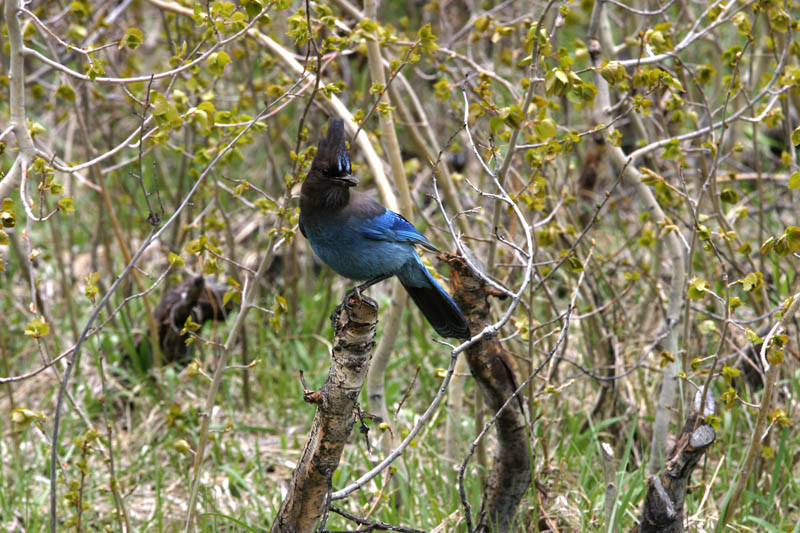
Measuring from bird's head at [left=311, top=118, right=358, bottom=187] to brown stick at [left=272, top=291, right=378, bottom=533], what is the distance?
498 mm

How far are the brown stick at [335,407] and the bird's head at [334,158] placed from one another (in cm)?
50

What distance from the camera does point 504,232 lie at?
3.48 m

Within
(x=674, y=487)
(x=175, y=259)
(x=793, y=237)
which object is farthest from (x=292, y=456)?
(x=793, y=237)

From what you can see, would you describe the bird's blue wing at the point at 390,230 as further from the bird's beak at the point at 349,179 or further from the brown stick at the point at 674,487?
the brown stick at the point at 674,487

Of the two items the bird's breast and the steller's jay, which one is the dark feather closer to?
the steller's jay

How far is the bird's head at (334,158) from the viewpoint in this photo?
273 centimetres

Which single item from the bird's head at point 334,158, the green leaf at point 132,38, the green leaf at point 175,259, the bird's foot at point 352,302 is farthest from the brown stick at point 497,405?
the green leaf at point 132,38

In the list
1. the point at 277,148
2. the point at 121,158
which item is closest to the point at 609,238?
the point at 277,148

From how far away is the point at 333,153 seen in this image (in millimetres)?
2783

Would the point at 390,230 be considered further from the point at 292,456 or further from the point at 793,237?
the point at 292,456

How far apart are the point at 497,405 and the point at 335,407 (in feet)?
2.35

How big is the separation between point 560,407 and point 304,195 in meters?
1.82

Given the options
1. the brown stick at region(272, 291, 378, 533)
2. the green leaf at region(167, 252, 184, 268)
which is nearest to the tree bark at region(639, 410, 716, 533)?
the brown stick at region(272, 291, 378, 533)

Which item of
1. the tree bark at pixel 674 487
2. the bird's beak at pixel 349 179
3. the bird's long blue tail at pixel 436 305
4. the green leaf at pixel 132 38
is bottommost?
the tree bark at pixel 674 487
